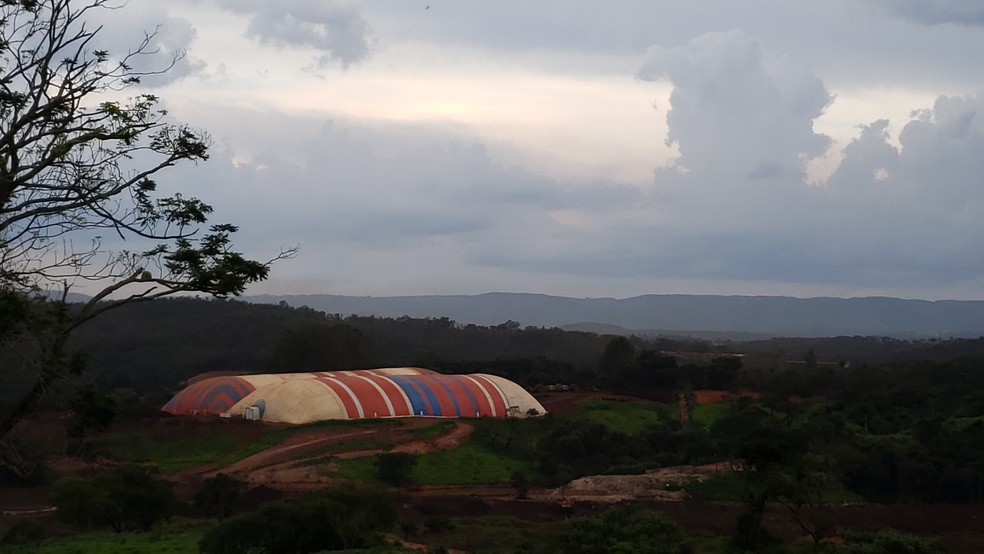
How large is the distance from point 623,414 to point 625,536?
121ft

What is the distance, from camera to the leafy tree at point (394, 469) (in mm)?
40875

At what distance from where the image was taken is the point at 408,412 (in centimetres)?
5150

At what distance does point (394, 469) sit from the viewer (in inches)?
1609

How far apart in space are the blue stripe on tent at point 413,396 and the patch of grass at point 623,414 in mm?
8969

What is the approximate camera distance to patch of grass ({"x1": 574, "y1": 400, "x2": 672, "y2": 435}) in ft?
182

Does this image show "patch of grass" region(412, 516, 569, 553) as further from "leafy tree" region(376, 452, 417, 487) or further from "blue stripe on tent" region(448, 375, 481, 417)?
"blue stripe on tent" region(448, 375, 481, 417)

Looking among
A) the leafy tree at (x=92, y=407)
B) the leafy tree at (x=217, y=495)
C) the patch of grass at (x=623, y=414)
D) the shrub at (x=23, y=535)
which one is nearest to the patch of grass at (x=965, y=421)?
the patch of grass at (x=623, y=414)

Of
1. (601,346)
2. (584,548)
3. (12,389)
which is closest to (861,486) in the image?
(584,548)

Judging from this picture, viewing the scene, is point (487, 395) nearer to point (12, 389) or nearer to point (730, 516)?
point (730, 516)

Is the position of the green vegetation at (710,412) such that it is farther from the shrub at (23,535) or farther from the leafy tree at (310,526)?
the shrub at (23,535)

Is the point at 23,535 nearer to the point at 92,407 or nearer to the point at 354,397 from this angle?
the point at 92,407

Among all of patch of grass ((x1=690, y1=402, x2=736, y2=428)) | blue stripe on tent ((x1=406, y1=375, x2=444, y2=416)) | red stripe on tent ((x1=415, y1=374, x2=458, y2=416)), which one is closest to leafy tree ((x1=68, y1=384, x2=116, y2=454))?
blue stripe on tent ((x1=406, y1=375, x2=444, y2=416))

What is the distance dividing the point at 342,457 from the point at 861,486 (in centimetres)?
2237

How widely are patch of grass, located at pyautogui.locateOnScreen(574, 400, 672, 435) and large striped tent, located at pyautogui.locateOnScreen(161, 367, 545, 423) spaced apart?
2.96 m
